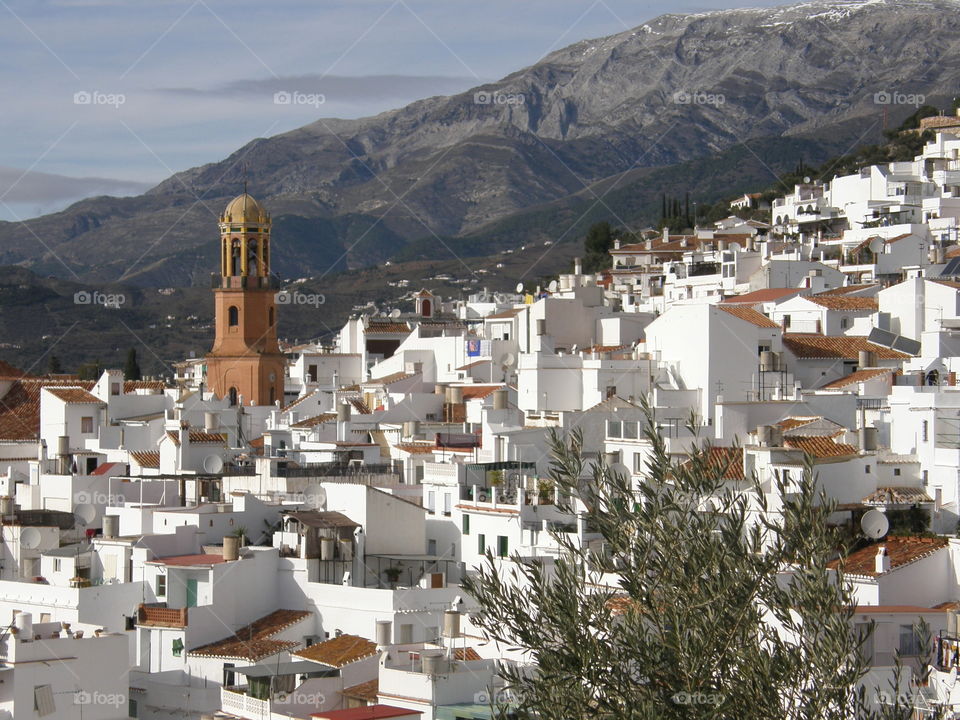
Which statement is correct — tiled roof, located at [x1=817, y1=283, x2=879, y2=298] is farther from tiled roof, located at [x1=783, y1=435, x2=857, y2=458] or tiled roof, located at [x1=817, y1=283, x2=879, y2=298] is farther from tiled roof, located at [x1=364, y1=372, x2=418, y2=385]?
tiled roof, located at [x1=783, y1=435, x2=857, y2=458]

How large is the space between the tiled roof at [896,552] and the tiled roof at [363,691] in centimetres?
693

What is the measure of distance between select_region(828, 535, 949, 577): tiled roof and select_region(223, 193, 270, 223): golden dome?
31.8 m

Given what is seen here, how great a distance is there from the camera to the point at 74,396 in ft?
151

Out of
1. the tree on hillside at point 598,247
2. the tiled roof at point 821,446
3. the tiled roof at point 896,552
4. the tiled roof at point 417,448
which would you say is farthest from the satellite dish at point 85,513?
the tree on hillside at point 598,247

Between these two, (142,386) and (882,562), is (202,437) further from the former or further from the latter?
(882,562)

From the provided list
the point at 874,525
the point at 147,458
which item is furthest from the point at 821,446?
the point at 147,458

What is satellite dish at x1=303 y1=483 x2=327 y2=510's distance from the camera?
3228cm

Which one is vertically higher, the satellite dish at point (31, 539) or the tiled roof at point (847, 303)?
the tiled roof at point (847, 303)

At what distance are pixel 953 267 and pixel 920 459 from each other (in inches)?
857

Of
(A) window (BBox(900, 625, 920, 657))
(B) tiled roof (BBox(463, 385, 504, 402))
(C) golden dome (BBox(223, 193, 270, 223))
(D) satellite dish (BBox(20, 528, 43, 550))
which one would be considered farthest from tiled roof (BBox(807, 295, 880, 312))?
(A) window (BBox(900, 625, 920, 657))

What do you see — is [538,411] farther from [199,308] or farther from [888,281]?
[199,308]

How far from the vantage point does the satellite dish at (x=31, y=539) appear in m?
33.0

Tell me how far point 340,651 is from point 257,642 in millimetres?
2198

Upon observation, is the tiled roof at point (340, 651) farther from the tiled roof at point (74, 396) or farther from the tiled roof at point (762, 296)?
the tiled roof at point (762, 296)
